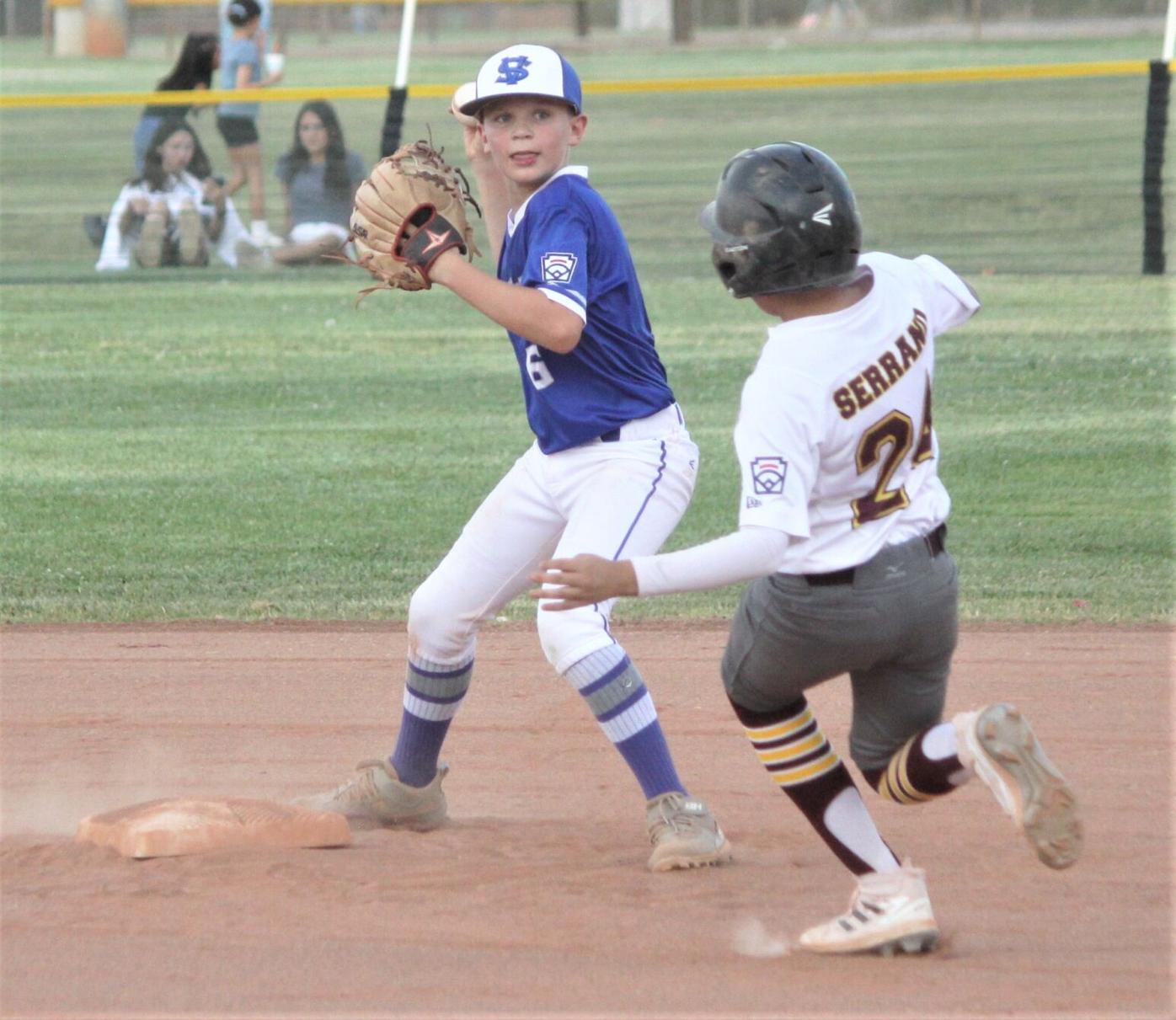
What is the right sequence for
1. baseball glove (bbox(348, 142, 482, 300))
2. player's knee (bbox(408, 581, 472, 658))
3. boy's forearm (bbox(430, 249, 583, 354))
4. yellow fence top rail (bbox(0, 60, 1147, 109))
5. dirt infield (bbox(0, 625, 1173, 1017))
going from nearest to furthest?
dirt infield (bbox(0, 625, 1173, 1017)) < boy's forearm (bbox(430, 249, 583, 354)) < baseball glove (bbox(348, 142, 482, 300)) < player's knee (bbox(408, 581, 472, 658)) < yellow fence top rail (bbox(0, 60, 1147, 109))

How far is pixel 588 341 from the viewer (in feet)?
14.1

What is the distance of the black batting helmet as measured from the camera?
11.7ft

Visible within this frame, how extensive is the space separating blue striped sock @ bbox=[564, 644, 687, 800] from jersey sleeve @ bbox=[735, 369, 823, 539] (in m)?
0.90

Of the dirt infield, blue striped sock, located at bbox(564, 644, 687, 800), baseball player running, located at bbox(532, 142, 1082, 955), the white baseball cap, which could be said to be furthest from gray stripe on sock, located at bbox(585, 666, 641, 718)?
the white baseball cap

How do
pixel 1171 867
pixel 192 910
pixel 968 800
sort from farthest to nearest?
1. pixel 968 800
2. pixel 1171 867
3. pixel 192 910

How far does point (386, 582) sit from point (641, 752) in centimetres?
322

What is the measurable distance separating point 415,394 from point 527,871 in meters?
7.24

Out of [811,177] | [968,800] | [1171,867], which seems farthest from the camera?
[968,800]

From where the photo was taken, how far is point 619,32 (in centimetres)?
3916

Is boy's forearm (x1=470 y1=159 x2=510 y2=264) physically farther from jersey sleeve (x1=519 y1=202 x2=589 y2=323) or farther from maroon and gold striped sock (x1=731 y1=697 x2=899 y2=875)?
maroon and gold striped sock (x1=731 y1=697 x2=899 y2=875)

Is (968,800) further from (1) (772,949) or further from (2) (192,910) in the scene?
(2) (192,910)

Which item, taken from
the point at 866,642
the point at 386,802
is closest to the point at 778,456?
the point at 866,642

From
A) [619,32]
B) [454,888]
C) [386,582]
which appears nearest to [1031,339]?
[386,582]

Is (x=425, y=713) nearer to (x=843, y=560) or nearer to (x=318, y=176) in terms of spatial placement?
(x=843, y=560)
